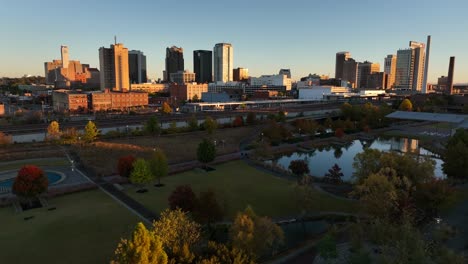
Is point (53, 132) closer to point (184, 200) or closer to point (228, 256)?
point (184, 200)

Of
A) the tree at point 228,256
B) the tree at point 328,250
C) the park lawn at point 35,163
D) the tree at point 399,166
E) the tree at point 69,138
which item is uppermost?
the tree at point 399,166

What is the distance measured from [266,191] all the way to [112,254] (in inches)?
638

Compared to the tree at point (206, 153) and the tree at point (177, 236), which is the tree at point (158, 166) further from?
the tree at point (177, 236)

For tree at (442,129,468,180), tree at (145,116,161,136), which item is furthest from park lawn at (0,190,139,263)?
tree at (442,129,468,180)

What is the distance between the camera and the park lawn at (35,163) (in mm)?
39747

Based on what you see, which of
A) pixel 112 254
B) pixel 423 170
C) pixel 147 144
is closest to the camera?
pixel 112 254

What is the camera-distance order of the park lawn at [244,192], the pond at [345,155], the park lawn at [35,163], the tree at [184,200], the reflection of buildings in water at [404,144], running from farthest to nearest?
the reflection of buildings in water at [404,144], the pond at [345,155], the park lawn at [35,163], the park lawn at [244,192], the tree at [184,200]

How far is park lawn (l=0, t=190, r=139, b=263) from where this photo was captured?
1909cm

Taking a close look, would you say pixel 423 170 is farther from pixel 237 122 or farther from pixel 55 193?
pixel 237 122

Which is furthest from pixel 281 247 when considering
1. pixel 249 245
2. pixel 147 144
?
pixel 147 144

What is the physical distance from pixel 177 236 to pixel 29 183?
17.1 m

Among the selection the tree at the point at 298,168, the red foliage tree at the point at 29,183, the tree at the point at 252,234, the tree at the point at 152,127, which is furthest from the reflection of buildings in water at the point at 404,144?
the red foliage tree at the point at 29,183

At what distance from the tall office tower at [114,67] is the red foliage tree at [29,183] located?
134 metres

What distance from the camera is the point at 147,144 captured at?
52688 mm
